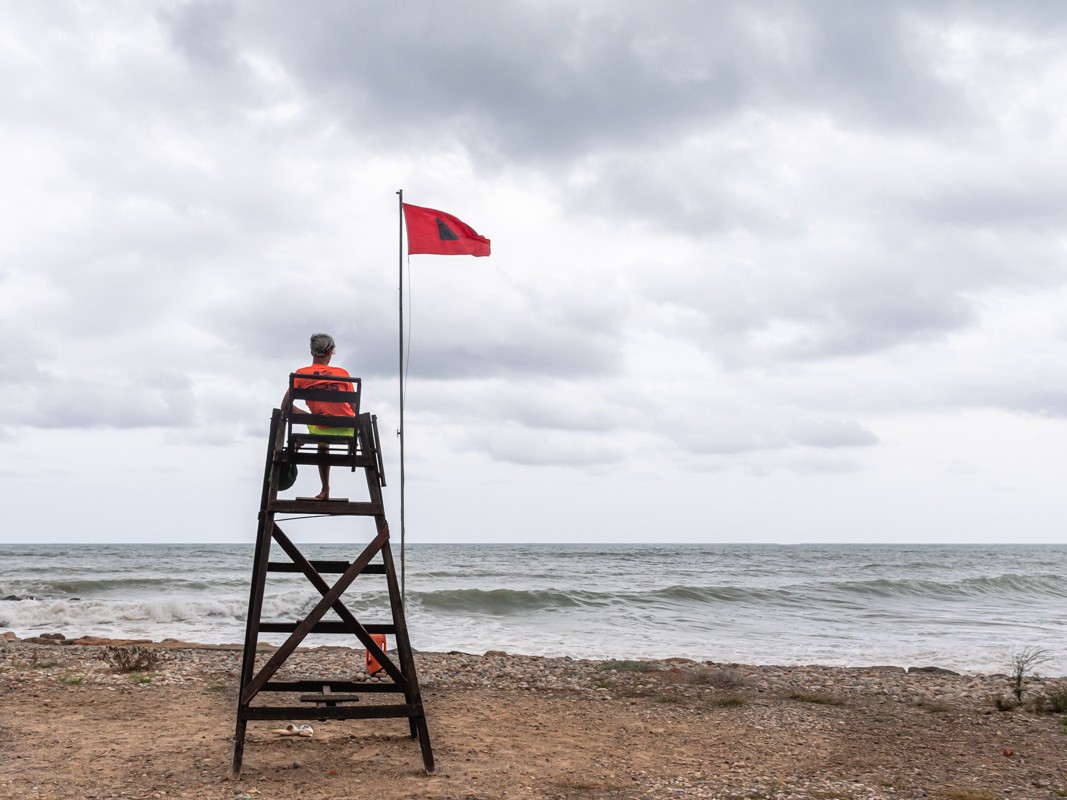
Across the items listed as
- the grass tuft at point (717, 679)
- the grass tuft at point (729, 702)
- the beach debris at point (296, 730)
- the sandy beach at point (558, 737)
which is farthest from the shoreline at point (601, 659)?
the beach debris at point (296, 730)

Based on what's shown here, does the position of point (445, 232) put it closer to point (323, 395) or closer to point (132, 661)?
point (323, 395)

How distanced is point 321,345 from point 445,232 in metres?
2.76

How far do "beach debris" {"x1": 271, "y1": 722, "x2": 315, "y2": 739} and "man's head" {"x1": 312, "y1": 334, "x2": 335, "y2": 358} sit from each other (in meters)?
3.49

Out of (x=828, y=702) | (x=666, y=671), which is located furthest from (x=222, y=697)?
(x=828, y=702)

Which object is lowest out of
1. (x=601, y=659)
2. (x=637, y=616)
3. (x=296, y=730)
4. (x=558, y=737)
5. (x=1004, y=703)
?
(x=637, y=616)

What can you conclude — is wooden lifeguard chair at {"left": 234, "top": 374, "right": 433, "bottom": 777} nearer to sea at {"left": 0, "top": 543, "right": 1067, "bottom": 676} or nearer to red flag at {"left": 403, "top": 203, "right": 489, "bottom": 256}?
red flag at {"left": 403, "top": 203, "right": 489, "bottom": 256}

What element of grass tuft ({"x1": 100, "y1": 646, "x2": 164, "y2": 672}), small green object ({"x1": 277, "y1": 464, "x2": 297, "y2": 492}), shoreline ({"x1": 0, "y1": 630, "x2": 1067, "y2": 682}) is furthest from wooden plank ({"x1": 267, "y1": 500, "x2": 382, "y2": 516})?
shoreline ({"x1": 0, "y1": 630, "x2": 1067, "y2": 682})

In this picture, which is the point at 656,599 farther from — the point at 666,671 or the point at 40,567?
the point at 40,567

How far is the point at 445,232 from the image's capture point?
31.4ft

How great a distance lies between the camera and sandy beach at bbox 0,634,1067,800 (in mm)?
6352

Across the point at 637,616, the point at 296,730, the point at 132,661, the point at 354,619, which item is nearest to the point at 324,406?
the point at 354,619

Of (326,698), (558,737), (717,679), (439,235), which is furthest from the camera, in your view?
(717,679)

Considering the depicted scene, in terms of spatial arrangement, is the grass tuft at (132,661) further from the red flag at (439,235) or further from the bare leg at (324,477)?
the red flag at (439,235)

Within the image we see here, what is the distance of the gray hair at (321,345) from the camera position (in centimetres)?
737
